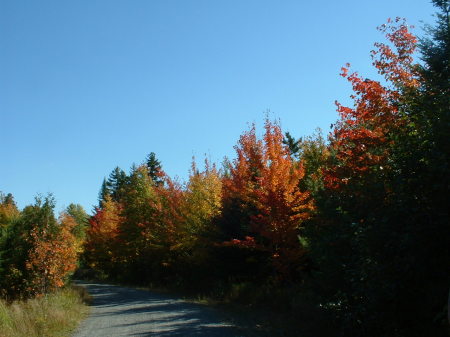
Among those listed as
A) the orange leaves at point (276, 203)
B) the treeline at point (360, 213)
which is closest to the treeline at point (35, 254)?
the treeline at point (360, 213)

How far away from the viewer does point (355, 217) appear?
10.5 meters

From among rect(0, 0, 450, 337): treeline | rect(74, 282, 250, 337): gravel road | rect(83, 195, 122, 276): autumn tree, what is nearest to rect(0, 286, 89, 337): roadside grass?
rect(74, 282, 250, 337): gravel road

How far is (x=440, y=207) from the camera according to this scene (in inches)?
313

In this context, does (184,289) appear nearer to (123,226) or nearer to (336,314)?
(123,226)

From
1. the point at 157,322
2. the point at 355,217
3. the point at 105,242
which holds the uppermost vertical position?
the point at 105,242

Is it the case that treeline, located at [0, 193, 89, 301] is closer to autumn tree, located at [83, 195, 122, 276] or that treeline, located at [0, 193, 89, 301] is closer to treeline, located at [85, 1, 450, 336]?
treeline, located at [85, 1, 450, 336]

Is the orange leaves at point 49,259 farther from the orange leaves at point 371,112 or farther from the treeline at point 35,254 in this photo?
the orange leaves at point 371,112

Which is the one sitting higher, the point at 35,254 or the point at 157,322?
the point at 35,254

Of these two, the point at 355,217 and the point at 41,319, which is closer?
the point at 355,217

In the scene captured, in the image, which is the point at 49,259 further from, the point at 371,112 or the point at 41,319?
the point at 371,112

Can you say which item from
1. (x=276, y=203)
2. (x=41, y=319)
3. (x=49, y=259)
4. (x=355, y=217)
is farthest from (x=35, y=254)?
(x=355, y=217)

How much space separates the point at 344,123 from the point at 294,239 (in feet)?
18.4

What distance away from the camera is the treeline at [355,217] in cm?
830

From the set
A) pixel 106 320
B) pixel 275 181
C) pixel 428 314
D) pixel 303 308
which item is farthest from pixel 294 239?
pixel 428 314
